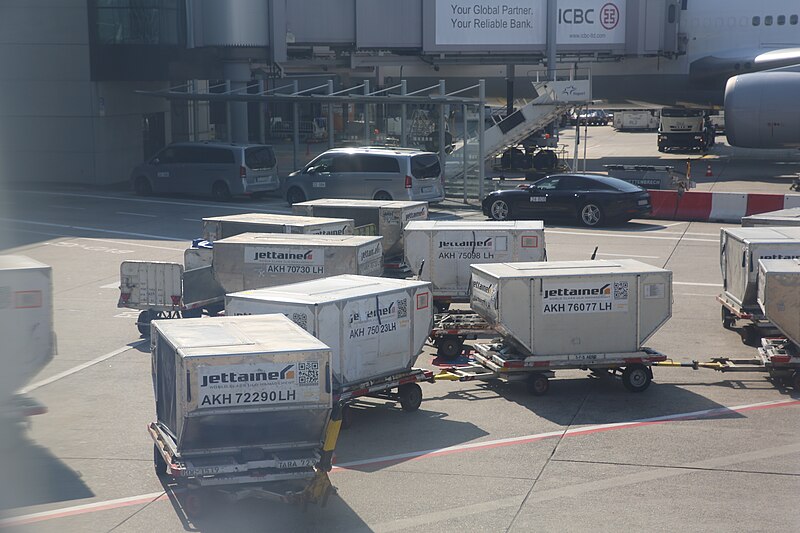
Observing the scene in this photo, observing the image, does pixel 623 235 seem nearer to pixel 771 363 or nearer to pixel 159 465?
pixel 771 363

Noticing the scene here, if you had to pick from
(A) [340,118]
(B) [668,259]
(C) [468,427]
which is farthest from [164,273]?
(A) [340,118]

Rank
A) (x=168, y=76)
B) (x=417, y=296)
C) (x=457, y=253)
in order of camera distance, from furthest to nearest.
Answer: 1. (x=168, y=76)
2. (x=457, y=253)
3. (x=417, y=296)

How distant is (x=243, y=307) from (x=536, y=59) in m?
34.2

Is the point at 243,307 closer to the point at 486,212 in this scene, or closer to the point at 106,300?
the point at 106,300

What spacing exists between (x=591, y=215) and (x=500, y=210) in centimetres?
283

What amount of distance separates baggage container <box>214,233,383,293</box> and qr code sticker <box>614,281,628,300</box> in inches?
188

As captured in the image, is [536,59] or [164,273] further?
[536,59]

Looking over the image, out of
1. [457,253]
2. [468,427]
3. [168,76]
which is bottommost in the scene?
[468,427]

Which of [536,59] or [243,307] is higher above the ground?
[536,59]

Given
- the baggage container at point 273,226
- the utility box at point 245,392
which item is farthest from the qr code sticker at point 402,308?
the baggage container at point 273,226

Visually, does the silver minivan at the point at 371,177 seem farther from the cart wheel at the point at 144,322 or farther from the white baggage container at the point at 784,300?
the white baggage container at the point at 784,300

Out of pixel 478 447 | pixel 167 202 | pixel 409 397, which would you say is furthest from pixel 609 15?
pixel 478 447

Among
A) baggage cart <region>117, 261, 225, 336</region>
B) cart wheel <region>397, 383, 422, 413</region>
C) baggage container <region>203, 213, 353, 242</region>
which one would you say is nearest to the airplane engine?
baggage container <region>203, 213, 353, 242</region>

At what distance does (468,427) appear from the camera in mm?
13438
